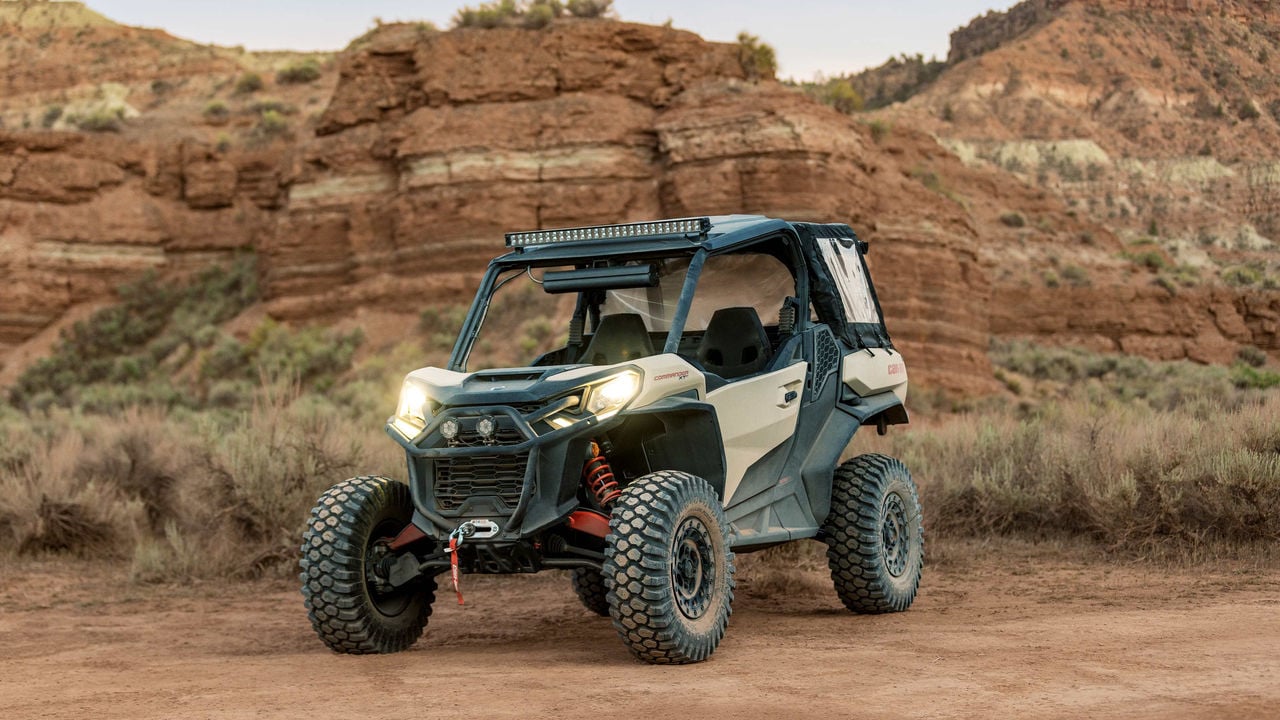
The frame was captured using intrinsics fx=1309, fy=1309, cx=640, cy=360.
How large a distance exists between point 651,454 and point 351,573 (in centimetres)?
185

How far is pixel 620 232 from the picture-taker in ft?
26.4

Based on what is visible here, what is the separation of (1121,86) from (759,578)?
69.1 meters

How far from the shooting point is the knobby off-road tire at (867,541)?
8812mm

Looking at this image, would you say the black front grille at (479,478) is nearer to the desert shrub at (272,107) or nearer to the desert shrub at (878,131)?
the desert shrub at (878,131)

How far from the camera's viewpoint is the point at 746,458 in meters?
7.94

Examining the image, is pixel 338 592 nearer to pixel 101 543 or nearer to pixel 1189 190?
pixel 101 543

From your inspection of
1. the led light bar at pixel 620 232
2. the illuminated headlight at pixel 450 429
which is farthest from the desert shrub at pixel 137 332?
the illuminated headlight at pixel 450 429

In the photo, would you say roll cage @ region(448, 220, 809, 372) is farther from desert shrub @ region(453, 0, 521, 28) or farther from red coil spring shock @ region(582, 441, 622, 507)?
desert shrub @ region(453, 0, 521, 28)

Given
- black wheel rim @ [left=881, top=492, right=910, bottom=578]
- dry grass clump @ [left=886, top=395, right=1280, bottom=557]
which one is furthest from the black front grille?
dry grass clump @ [left=886, top=395, right=1280, bottom=557]

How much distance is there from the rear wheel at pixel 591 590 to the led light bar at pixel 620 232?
261 centimetres

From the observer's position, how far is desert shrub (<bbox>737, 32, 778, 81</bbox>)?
124ft

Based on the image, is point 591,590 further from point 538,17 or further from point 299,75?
point 299,75

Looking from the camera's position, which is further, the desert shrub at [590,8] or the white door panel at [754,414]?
the desert shrub at [590,8]

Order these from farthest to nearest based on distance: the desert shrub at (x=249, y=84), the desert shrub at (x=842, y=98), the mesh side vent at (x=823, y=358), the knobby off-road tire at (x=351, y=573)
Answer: the desert shrub at (x=249, y=84)
the desert shrub at (x=842, y=98)
the mesh side vent at (x=823, y=358)
the knobby off-road tire at (x=351, y=573)
